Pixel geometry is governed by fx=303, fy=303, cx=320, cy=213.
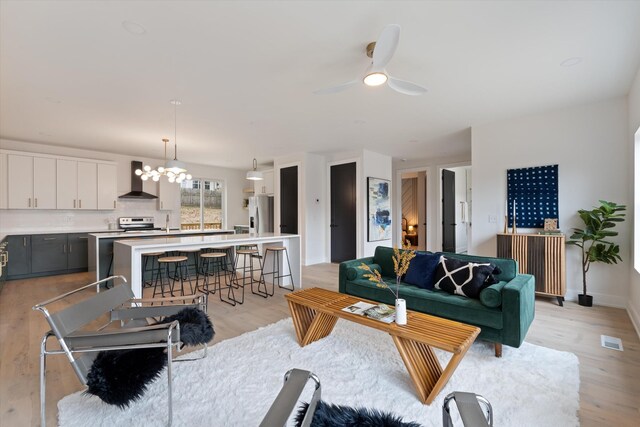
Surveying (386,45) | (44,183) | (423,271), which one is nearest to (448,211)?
(423,271)

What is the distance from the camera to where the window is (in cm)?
858

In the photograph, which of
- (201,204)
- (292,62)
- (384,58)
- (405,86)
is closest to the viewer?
(384,58)

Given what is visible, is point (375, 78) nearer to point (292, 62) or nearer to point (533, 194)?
point (292, 62)

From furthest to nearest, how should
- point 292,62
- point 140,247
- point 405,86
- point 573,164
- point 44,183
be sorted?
point 44,183
point 573,164
point 140,247
point 292,62
point 405,86

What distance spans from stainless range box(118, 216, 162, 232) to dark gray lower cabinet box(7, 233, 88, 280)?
3.03ft

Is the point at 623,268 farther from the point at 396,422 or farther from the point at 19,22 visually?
the point at 19,22

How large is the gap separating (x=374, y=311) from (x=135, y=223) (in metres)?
6.86

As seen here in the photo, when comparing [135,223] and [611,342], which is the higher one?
[135,223]

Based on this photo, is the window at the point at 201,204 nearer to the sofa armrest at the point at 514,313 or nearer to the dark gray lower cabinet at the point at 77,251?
the dark gray lower cabinet at the point at 77,251

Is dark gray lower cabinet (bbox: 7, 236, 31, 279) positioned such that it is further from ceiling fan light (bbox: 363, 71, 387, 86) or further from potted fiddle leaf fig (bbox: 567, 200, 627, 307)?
potted fiddle leaf fig (bbox: 567, 200, 627, 307)

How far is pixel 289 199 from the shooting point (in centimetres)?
746

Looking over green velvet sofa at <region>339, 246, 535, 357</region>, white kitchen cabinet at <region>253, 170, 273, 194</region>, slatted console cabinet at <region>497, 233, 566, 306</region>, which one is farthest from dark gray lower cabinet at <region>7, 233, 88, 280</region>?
slatted console cabinet at <region>497, 233, 566, 306</region>

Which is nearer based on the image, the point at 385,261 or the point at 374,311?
the point at 374,311

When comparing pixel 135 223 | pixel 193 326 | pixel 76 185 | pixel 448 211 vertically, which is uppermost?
pixel 76 185
